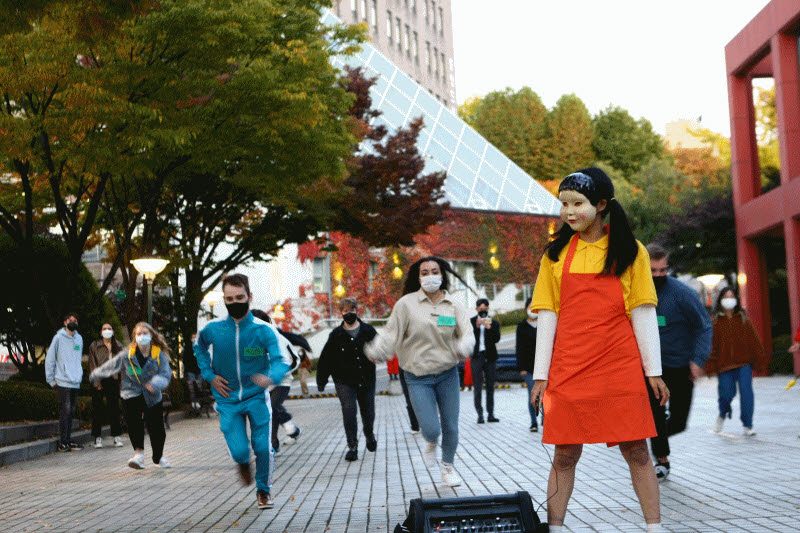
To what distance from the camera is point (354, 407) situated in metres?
11.3

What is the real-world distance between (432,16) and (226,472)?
7335cm

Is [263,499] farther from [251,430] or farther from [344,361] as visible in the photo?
[344,361]

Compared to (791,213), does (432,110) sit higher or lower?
higher

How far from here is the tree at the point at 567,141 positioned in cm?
7412

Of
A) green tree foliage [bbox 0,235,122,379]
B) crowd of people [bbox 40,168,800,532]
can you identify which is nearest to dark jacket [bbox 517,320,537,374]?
crowd of people [bbox 40,168,800,532]

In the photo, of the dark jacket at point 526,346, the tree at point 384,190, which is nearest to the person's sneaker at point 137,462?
the dark jacket at point 526,346

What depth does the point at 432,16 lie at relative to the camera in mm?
81000

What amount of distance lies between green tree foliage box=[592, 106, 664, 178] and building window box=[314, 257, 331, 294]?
3132 cm

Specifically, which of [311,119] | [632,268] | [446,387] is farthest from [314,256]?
[632,268]

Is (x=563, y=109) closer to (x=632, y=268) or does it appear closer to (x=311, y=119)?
(x=311, y=119)

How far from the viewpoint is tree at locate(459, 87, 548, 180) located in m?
74.6

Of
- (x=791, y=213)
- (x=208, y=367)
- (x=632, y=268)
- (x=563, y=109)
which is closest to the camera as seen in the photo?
(x=632, y=268)

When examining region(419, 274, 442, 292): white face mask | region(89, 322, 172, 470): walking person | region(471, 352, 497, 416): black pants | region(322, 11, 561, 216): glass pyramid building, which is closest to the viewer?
region(419, 274, 442, 292): white face mask

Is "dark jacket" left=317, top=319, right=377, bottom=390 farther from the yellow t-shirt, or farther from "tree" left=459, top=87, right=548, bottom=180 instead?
"tree" left=459, top=87, right=548, bottom=180
